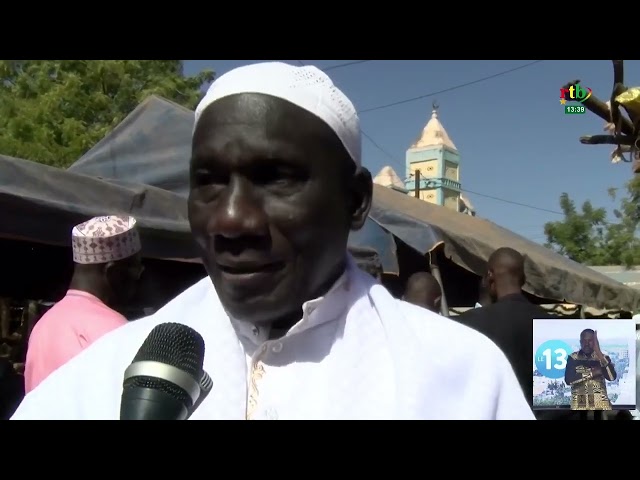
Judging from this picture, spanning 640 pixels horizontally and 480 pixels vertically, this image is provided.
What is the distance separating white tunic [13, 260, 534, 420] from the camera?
1271mm

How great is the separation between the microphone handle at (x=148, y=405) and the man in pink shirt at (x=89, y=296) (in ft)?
5.21

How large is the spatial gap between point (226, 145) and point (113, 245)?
183cm

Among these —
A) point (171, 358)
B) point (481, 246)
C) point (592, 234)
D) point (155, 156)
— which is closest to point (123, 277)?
point (155, 156)

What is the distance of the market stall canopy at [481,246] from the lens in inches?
204

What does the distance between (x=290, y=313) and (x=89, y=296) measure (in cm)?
170

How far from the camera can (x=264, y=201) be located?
123 centimetres

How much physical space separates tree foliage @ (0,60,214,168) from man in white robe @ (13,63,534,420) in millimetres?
11359

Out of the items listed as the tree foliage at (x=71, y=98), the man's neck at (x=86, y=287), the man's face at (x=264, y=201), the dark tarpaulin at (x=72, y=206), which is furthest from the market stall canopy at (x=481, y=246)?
the tree foliage at (x=71, y=98)

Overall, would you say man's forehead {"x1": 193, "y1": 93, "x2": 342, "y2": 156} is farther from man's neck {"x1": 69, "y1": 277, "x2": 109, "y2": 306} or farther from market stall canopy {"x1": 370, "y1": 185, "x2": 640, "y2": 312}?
market stall canopy {"x1": 370, "y1": 185, "x2": 640, "y2": 312}

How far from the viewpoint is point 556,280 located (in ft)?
20.5

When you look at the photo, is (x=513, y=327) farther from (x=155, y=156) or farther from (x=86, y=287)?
(x=155, y=156)

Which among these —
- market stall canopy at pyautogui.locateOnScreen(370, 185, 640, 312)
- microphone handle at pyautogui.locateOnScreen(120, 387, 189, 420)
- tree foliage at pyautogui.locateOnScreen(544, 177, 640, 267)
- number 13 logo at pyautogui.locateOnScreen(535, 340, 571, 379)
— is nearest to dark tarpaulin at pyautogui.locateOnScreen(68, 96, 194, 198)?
market stall canopy at pyautogui.locateOnScreen(370, 185, 640, 312)
